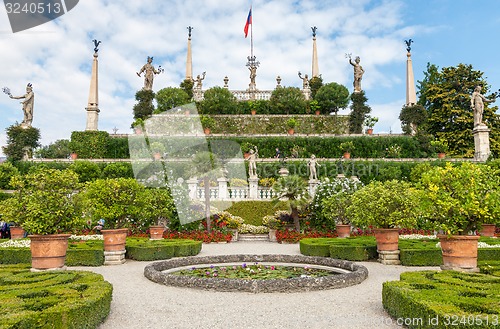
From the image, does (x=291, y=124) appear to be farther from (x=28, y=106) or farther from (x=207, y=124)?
(x=28, y=106)

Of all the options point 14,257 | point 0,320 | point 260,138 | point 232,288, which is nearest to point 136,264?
point 14,257

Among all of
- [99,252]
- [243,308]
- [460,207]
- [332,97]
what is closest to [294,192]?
[99,252]

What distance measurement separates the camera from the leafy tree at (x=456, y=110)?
117 ft

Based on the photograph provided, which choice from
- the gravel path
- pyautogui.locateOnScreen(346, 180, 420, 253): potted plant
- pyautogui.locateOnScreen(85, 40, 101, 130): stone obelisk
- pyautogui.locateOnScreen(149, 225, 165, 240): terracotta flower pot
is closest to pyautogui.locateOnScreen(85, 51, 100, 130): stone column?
pyautogui.locateOnScreen(85, 40, 101, 130): stone obelisk

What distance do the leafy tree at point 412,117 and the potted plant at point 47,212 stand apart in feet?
100

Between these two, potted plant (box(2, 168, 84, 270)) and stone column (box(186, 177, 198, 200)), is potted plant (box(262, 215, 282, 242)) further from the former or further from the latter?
potted plant (box(2, 168, 84, 270))

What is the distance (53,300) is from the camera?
5.14 meters

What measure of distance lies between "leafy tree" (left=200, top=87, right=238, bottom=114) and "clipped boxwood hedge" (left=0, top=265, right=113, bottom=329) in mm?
33550

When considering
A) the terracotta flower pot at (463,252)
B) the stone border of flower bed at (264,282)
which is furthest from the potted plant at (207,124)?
the terracotta flower pot at (463,252)

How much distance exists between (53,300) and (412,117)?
3368 cm

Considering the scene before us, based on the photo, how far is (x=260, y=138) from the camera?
34.7 m

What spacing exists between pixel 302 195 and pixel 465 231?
35.2 feet

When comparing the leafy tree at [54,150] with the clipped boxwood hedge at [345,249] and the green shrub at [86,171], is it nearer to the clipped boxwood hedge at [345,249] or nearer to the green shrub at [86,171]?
the green shrub at [86,171]

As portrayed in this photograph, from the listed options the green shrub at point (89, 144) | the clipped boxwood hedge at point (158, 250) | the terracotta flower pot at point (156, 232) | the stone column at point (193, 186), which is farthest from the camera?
the green shrub at point (89, 144)
